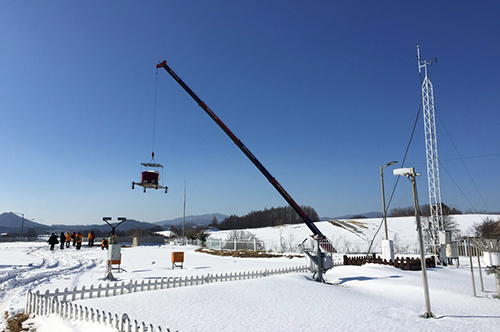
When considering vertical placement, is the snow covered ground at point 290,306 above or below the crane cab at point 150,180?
below

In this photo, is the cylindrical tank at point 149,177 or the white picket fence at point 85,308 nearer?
the white picket fence at point 85,308

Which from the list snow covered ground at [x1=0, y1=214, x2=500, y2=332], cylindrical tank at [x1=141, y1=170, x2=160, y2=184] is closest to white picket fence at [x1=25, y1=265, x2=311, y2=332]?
snow covered ground at [x1=0, y1=214, x2=500, y2=332]

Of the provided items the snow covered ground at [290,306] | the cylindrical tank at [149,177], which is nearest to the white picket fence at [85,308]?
the snow covered ground at [290,306]

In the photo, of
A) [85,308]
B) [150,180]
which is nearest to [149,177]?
[150,180]

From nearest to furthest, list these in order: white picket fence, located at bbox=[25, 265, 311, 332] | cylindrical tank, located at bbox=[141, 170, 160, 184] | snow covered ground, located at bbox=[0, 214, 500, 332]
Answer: white picket fence, located at bbox=[25, 265, 311, 332] < snow covered ground, located at bbox=[0, 214, 500, 332] < cylindrical tank, located at bbox=[141, 170, 160, 184]

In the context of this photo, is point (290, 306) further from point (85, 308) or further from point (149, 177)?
point (149, 177)

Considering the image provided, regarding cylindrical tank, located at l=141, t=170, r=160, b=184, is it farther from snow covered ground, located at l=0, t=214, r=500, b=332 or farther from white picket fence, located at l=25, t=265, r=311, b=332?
white picket fence, located at l=25, t=265, r=311, b=332

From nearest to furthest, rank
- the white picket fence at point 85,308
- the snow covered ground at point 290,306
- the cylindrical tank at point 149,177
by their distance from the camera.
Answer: the white picket fence at point 85,308 → the snow covered ground at point 290,306 → the cylindrical tank at point 149,177

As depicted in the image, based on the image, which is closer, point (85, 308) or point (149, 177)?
point (85, 308)

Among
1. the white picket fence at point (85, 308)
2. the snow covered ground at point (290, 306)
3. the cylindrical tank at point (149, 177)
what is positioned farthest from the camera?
the cylindrical tank at point (149, 177)

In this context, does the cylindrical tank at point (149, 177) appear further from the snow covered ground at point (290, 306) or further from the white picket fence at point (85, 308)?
the white picket fence at point (85, 308)

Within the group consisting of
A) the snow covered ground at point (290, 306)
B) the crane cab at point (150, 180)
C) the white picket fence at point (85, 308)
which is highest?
the crane cab at point (150, 180)

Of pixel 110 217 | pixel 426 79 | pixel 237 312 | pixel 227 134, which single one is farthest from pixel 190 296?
pixel 426 79

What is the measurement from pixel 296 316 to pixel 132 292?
17.1 feet
